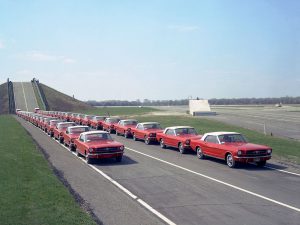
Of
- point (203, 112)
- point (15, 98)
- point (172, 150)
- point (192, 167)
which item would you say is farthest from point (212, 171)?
point (15, 98)

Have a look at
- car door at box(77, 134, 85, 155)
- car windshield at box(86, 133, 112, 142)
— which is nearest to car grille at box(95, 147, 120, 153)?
car door at box(77, 134, 85, 155)

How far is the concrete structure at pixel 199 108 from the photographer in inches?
2354

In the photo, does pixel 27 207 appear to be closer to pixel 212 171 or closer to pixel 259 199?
pixel 259 199

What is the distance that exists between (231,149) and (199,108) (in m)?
46.3

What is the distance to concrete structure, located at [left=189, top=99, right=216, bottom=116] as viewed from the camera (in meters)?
59.8

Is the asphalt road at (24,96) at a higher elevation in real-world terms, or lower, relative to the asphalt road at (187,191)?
higher

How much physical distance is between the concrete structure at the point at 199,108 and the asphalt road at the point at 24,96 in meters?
40.2

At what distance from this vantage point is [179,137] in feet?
73.3

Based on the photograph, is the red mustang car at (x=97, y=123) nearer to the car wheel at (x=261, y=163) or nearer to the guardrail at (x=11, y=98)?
the car wheel at (x=261, y=163)

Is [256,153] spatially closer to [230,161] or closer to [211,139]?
[230,161]

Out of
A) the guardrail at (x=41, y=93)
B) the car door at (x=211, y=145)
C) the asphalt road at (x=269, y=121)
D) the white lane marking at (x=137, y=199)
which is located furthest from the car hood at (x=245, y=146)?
the guardrail at (x=41, y=93)

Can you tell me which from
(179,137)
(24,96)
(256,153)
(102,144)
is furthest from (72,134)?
(24,96)

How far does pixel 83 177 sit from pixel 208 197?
5.59m

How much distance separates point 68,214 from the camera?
9344 millimetres
